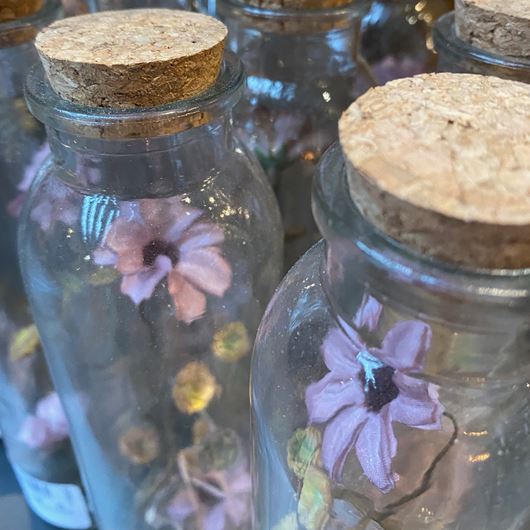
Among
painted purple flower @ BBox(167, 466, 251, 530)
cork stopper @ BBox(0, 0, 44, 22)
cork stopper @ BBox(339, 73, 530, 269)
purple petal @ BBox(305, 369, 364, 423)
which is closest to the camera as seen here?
cork stopper @ BBox(339, 73, 530, 269)

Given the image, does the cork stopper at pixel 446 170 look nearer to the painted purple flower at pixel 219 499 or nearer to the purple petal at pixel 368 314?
the purple petal at pixel 368 314

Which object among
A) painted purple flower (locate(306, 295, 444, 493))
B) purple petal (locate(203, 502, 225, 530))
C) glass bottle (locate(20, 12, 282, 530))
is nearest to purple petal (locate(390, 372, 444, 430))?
painted purple flower (locate(306, 295, 444, 493))

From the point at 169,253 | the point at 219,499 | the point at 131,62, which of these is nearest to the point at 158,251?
the point at 169,253

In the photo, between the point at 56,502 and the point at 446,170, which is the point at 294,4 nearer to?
the point at 446,170

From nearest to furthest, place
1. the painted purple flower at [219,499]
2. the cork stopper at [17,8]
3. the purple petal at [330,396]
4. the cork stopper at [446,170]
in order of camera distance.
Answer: the cork stopper at [446,170] → the purple petal at [330,396] → the cork stopper at [17,8] → the painted purple flower at [219,499]

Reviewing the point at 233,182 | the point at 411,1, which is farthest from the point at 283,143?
the point at 411,1

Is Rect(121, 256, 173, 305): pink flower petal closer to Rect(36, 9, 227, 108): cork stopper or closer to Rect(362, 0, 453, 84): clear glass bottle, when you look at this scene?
Rect(36, 9, 227, 108): cork stopper

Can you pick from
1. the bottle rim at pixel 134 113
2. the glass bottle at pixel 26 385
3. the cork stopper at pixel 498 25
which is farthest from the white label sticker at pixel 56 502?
the cork stopper at pixel 498 25

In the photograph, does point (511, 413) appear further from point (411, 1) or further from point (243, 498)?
point (411, 1)
